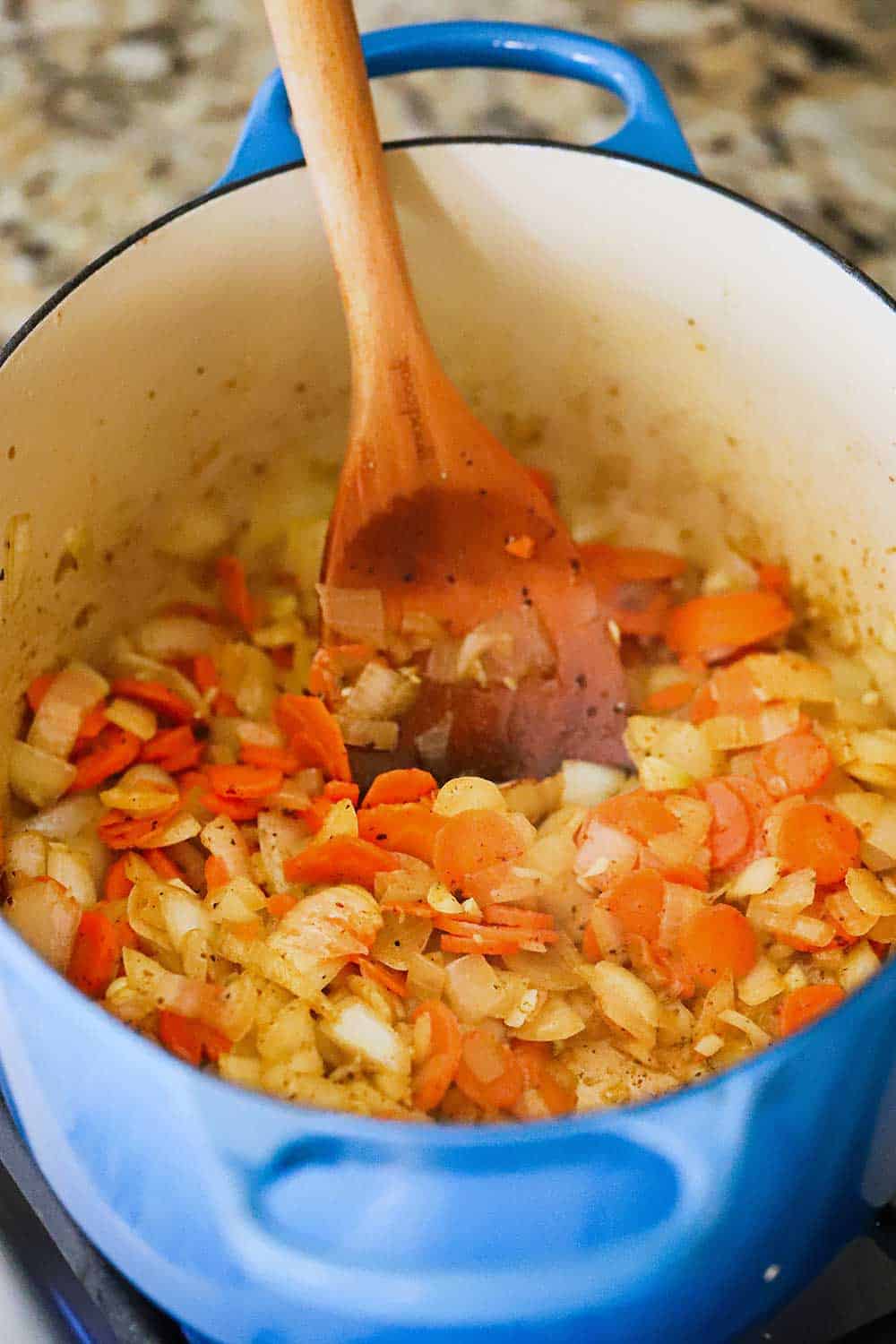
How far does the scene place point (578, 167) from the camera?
1065 millimetres

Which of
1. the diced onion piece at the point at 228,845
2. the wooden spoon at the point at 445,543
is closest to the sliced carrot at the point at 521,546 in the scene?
the wooden spoon at the point at 445,543

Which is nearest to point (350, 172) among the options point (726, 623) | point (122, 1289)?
point (726, 623)

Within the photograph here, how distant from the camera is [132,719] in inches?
44.7

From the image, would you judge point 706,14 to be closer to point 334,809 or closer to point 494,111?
point 494,111

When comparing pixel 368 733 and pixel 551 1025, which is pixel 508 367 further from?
pixel 551 1025

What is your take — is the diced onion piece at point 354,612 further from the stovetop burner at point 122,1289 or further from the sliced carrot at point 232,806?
the stovetop burner at point 122,1289

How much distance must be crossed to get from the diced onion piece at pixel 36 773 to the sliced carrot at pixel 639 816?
43 cm

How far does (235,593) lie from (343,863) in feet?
1.12

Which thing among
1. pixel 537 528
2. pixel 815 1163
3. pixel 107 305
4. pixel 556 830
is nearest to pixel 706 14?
pixel 537 528

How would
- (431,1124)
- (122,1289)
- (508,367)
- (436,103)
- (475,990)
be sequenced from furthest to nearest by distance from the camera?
(436,103)
(508,367)
(475,990)
(122,1289)
(431,1124)

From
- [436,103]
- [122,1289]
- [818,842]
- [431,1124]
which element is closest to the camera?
[431,1124]

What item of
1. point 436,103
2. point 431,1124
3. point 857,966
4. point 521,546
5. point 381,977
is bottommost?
point 857,966

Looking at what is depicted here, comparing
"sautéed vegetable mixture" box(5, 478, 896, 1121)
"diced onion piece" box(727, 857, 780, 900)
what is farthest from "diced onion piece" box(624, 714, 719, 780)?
"diced onion piece" box(727, 857, 780, 900)

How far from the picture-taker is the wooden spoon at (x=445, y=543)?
103 cm
